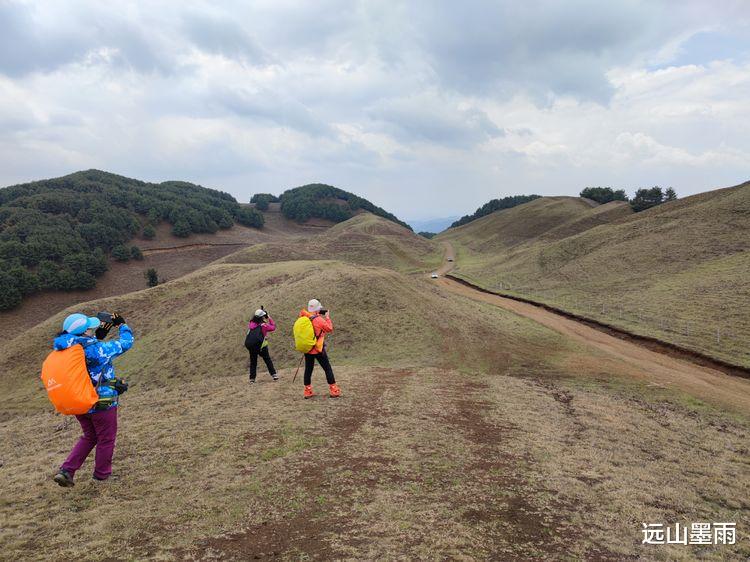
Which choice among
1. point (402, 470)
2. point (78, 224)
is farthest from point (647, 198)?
point (78, 224)

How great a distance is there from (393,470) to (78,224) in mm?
120931

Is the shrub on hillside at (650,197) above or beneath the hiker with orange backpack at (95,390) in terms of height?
above

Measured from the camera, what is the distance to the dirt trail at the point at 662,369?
1752 centimetres

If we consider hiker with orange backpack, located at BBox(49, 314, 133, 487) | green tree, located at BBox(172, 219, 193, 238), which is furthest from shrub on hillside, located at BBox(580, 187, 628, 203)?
hiker with orange backpack, located at BBox(49, 314, 133, 487)

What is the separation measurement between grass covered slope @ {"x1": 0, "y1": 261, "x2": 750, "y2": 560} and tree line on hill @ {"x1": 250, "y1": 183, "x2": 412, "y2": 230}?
15619 cm

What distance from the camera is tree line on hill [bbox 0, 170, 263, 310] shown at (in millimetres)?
76562

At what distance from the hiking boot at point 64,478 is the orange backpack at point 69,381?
1.50 meters

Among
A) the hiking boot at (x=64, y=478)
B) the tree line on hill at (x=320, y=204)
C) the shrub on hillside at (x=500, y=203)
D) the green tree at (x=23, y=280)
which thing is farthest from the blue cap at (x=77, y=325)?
the shrub on hillside at (x=500, y=203)

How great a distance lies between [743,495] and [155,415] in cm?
1567

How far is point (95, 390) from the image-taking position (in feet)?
23.8

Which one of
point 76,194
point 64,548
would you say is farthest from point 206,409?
point 76,194

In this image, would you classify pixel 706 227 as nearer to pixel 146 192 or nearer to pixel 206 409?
pixel 206 409

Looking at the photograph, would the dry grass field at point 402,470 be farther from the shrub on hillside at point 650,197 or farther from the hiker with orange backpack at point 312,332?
the shrub on hillside at point 650,197

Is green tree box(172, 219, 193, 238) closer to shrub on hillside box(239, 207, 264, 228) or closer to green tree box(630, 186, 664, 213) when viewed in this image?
shrub on hillside box(239, 207, 264, 228)
